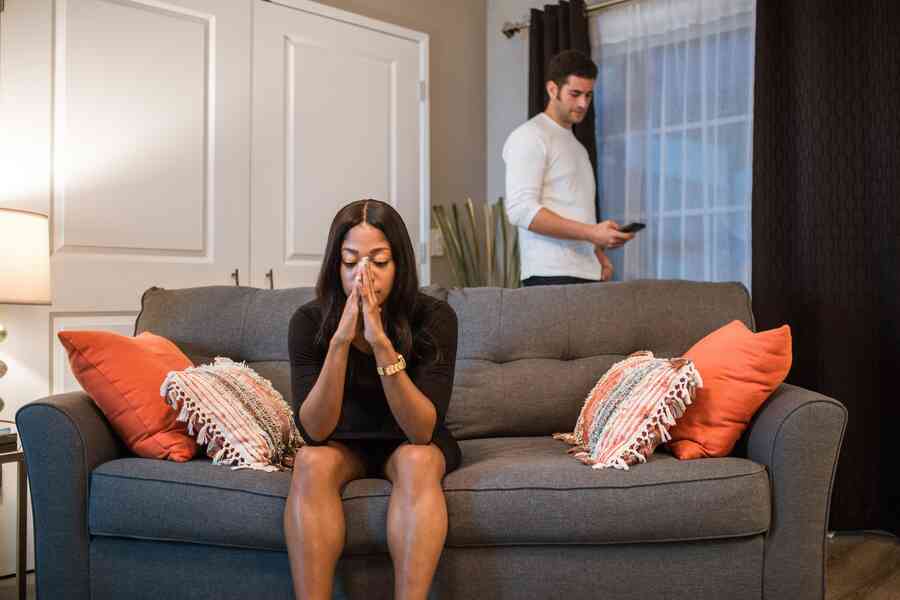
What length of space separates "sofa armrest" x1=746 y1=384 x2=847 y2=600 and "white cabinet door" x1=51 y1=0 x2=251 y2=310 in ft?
7.05

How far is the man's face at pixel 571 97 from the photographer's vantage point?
2976 mm

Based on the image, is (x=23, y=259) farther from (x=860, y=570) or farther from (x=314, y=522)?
(x=860, y=570)

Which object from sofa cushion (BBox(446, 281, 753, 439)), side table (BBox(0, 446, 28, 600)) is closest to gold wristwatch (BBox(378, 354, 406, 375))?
sofa cushion (BBox(446, 281, 753, 439))

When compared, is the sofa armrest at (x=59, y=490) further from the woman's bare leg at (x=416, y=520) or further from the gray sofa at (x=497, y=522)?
A: the woman's bare leg at (x=416, y=520)

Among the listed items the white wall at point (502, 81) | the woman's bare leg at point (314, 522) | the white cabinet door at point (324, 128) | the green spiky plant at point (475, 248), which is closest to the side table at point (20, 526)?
the woman's bare leg at point (314, 522)

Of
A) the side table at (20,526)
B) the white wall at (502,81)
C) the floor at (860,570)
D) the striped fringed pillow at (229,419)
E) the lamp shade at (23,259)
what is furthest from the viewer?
the white wall at (502,81)

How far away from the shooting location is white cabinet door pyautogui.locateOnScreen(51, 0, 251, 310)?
2.96 meters

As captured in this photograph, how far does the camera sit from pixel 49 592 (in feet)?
6.81

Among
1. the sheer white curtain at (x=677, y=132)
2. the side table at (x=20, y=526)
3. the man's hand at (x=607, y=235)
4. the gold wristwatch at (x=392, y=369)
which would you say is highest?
the sheer white curtain at (x=677, y=132)

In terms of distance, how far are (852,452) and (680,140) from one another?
1.36 m

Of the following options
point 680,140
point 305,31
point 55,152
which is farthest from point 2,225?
point 680,140

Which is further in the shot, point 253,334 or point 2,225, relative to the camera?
point 253,334

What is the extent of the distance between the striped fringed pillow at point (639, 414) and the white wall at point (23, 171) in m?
1.75

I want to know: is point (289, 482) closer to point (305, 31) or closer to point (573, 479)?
point (573, 479)
